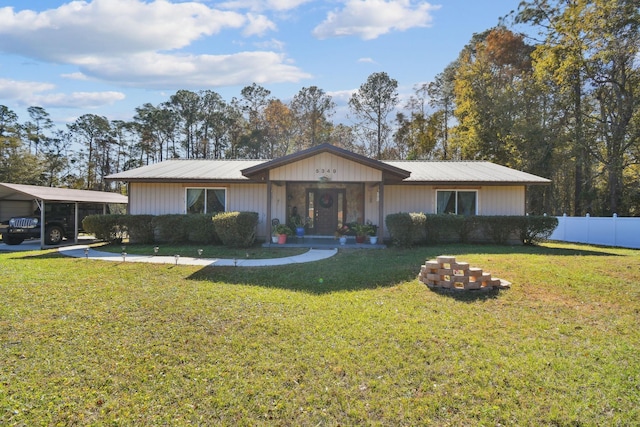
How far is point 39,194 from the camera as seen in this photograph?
40.1 ft

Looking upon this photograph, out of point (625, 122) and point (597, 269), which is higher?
point (625, 122)

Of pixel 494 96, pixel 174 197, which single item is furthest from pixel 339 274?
pixel 494 96

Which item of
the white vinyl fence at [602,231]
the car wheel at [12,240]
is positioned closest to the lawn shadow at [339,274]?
the white vinyl fence at [602,231]

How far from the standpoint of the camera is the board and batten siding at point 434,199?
1314 cm

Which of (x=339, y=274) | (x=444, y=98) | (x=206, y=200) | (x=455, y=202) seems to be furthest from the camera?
(x=444, y=98)

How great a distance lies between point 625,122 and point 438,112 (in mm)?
13067

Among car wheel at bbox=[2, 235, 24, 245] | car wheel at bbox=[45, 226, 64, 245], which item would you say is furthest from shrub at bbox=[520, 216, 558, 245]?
car wheel at bbox=[2, 235, 24, 245]

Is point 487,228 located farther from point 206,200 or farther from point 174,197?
point 174,197

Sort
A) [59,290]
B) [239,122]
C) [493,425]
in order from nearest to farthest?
[493,425] < [59,290] < [239,122]

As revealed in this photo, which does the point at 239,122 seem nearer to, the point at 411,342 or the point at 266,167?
the point at 266,167

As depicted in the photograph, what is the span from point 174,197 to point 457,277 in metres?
10.8

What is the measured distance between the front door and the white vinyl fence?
1019cm

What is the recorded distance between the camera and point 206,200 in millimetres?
13273

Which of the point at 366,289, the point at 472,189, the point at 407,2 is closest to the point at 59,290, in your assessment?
the point at 366,289
